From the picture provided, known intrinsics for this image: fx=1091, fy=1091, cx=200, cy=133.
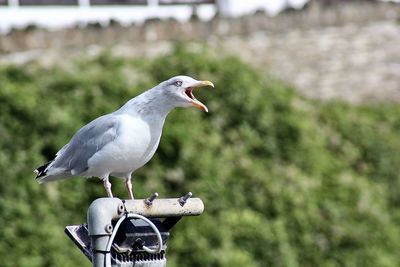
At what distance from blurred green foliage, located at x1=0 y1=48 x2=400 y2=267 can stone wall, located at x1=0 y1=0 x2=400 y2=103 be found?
0.56 meters

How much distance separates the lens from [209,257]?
9.27 m

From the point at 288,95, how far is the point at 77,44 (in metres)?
2.29

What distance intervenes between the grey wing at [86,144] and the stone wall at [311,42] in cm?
678

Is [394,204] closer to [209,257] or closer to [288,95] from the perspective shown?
[288,95]

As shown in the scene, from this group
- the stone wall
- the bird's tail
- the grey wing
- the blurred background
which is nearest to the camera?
the grey wing

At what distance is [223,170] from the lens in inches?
396

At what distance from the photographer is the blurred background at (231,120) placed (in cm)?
932

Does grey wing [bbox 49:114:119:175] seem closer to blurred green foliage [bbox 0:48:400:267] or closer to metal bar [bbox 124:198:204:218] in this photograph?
metal bar [bbox 124:198:204:218]

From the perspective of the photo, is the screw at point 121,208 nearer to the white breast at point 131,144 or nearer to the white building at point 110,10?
the white breast at point 131,144

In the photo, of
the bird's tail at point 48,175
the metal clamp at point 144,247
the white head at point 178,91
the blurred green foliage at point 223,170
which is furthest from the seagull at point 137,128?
the blurred green foliage at point 223,170

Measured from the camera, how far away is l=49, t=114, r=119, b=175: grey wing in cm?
435

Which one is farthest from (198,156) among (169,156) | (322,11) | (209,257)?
(322,11)

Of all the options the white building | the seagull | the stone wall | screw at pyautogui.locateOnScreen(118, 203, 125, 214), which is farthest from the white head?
the white building

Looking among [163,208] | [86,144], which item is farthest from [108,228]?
[86,144]
